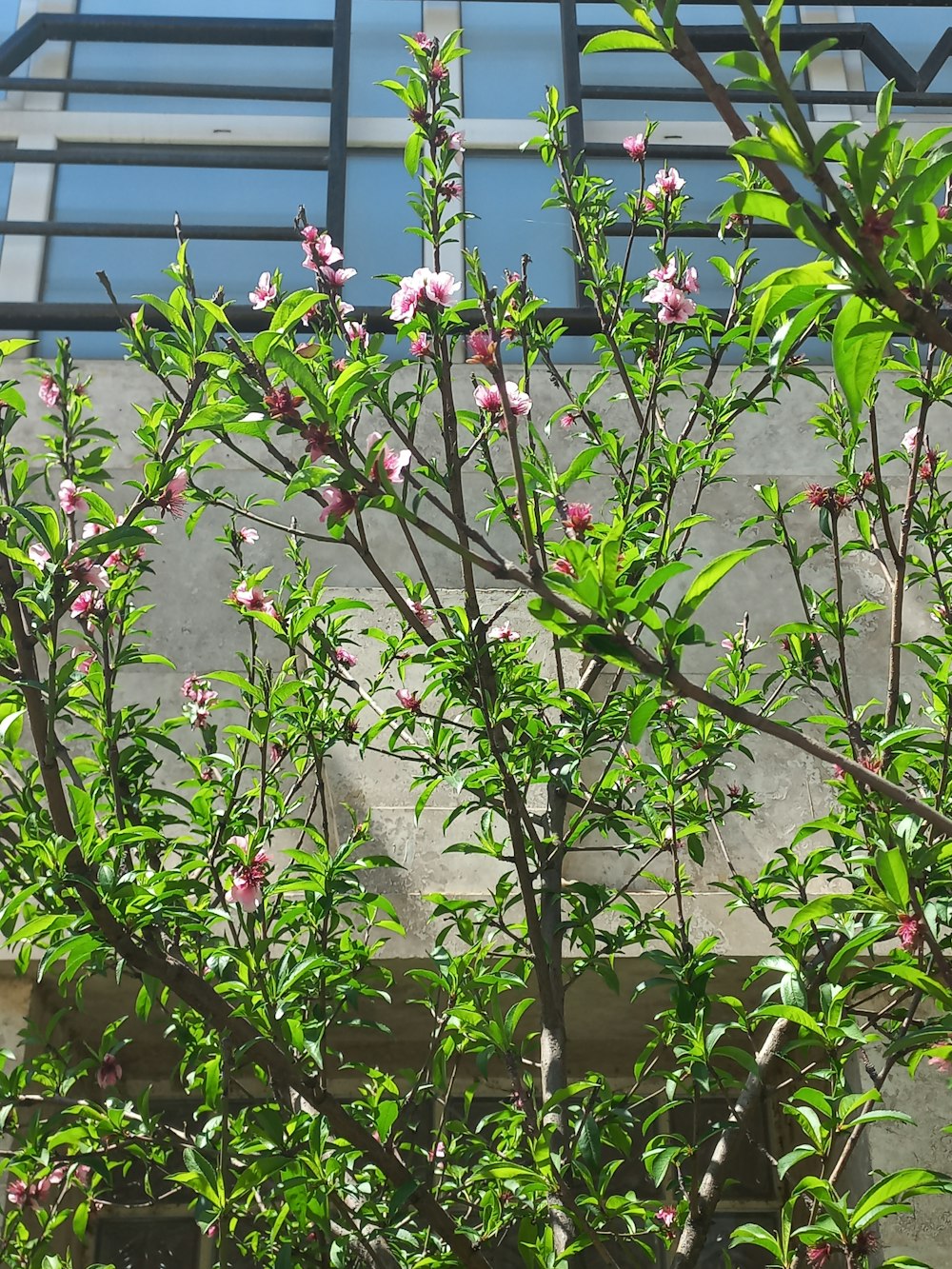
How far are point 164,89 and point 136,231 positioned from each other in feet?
1.95

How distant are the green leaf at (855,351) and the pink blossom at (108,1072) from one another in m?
1.62

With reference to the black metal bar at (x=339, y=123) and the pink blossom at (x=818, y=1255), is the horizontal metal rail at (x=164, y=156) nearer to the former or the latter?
the black metal bar at (x=339, y=123)

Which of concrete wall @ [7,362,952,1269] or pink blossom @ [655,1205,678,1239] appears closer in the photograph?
pink blossom @ [655,1205,678,1239]

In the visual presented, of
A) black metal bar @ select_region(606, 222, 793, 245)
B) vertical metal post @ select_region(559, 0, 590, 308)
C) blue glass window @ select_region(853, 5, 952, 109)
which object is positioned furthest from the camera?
blue glass window @ select_region(853, 5, 952, 109)

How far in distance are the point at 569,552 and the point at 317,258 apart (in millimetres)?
1084

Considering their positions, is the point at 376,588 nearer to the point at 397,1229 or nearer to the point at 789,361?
the point at 789,361

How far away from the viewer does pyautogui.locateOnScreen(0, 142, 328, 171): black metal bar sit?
377cm

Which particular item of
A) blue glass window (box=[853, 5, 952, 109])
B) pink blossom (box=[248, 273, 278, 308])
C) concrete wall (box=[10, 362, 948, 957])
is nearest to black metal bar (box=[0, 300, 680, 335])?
concrete wall (box=[10, 362, 948, 957])

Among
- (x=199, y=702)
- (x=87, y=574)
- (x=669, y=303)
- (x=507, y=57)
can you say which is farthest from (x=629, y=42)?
(x=507, y=57)

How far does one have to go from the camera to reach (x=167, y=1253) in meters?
2.80

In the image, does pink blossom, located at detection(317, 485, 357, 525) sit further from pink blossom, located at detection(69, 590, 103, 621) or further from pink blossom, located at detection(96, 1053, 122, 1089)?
pink blossom, located at detection(96, 1053, 122, 1089)

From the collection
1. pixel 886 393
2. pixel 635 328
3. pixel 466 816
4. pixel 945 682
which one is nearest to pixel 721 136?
pixel 886 393

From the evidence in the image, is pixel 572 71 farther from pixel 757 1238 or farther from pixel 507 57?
pixel 757 1238

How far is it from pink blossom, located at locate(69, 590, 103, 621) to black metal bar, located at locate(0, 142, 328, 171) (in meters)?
2.49
